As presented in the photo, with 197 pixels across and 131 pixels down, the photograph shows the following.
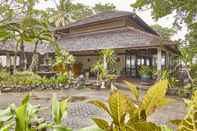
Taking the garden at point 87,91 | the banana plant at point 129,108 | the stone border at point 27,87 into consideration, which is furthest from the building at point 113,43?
the banana plant at point 129,108

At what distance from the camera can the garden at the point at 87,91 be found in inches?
35.4

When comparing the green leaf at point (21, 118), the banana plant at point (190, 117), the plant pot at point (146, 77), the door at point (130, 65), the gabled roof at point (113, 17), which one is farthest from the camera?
the gabled roof at point (113, 17)

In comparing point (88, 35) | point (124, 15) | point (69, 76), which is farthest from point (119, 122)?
point (88, 35)

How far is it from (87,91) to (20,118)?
17661mm

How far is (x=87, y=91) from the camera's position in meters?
18.5

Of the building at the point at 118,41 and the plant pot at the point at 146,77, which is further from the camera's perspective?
the building at the point at 118,41

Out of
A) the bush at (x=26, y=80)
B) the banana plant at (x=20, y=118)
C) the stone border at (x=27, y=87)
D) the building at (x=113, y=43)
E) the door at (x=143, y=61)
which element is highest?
the building at (x=113, y=43)

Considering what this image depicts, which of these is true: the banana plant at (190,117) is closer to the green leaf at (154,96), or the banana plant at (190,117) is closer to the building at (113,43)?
the green leaf at (154,96)

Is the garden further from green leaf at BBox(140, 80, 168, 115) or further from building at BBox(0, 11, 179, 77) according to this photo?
building at BBox(0, 11, 179, 77)

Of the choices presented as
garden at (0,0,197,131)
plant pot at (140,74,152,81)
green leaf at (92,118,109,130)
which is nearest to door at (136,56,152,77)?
garden at (0,0,197,131)

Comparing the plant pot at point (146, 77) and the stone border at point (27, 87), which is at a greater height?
the plant pot at point (146, 77)

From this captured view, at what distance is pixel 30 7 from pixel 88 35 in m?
26.5

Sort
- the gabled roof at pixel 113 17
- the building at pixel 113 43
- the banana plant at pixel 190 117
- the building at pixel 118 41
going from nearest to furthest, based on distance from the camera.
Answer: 1. the banana plant at pixel 190 117
2. the building at pixel 118 41
3. the building at pixel 113 43
4. the gabled roof at pixel 113 17

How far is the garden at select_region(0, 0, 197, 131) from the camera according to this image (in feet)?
2.95
